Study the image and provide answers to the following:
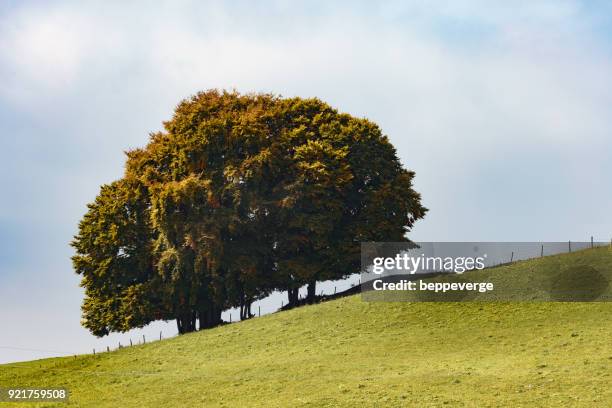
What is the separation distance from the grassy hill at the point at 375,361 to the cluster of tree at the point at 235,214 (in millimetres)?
5127

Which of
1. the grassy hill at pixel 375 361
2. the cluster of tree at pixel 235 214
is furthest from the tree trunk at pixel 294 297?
the grassy hill at pixel 375 361

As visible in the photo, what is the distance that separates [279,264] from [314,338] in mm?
13769

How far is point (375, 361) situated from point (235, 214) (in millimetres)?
22550

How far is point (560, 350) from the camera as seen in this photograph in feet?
149

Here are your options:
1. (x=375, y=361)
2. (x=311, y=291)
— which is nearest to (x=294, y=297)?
(x=311, y=291)

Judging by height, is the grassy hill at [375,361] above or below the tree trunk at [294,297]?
below

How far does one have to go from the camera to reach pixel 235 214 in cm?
6538

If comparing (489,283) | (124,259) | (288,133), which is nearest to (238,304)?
(124,259)

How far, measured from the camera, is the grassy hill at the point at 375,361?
3794 cm

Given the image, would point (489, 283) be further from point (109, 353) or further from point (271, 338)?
point (109, 353)

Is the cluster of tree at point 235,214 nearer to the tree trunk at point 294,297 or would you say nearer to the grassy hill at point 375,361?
the tree trunk at point 294,297

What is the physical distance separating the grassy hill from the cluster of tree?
5.13 meters

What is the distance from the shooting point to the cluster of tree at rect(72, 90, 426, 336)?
66.1 m

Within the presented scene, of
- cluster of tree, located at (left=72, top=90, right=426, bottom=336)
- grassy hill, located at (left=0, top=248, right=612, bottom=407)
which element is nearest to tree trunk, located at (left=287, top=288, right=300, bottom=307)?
cluster of tree, located at (left=72, top=90, right=426, bottom=336)
